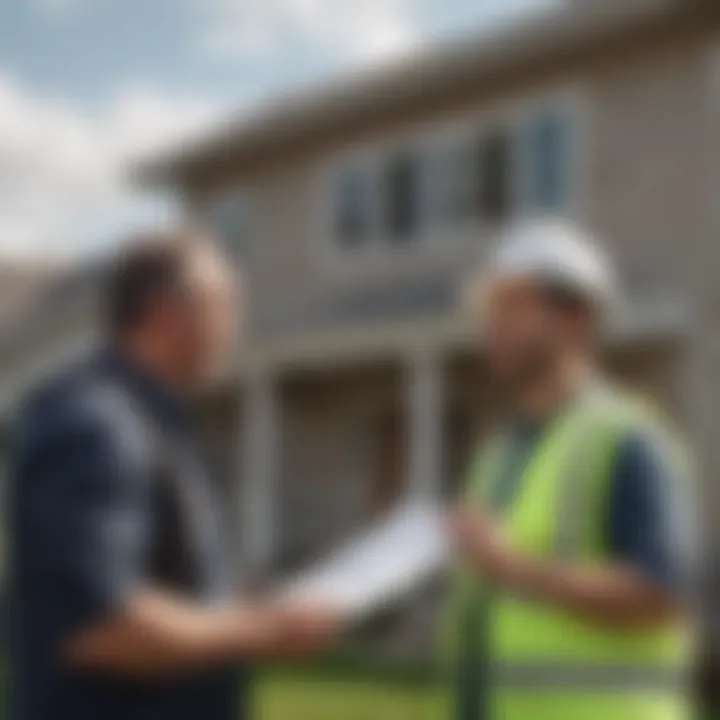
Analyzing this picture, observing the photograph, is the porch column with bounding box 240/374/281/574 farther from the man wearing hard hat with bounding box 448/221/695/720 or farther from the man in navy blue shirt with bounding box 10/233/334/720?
the man in navy blue shirt with bounding box 10/233/334/720

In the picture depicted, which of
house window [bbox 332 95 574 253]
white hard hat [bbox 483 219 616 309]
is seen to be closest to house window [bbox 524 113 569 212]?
house window [bbox 332 95 574 253]

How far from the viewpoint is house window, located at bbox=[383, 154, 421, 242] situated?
14.0 metres

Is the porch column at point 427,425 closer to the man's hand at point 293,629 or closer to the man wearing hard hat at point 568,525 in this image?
the man wearing hard hat at point 568,525

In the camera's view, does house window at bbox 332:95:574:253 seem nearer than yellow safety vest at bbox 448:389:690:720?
No

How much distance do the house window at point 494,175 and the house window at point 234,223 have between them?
10.6 ft

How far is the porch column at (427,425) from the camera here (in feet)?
42.5

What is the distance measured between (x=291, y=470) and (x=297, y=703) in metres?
6.31

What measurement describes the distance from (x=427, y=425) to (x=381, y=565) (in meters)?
10.7

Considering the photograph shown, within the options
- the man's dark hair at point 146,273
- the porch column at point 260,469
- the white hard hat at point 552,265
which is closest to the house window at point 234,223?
the porch column at point 260,469

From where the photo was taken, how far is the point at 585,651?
8.02 feet

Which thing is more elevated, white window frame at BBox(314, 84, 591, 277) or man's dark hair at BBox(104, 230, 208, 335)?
white window frame at BBox(314, 84, 591, 277)

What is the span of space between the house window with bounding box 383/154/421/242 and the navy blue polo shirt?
1179 cm

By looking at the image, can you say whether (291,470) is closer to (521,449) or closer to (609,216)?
(609,216)

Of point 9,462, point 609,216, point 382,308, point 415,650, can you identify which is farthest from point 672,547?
point 382,308
